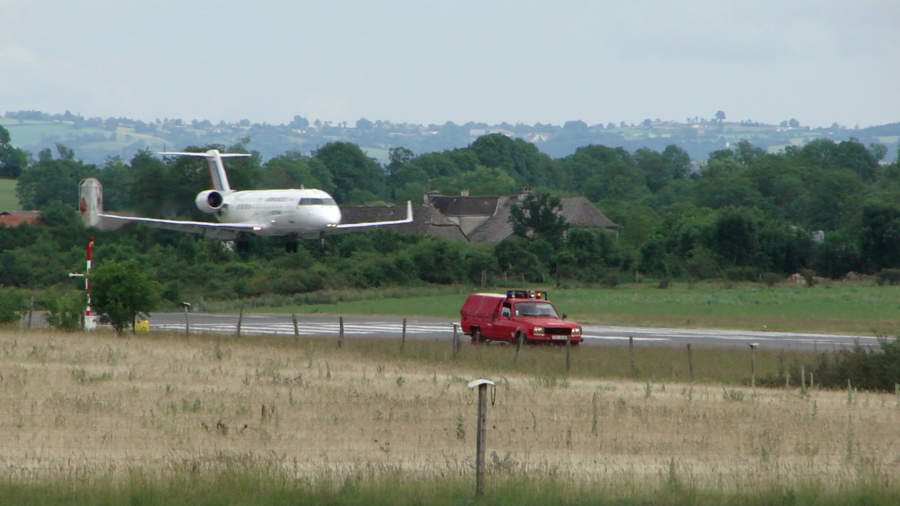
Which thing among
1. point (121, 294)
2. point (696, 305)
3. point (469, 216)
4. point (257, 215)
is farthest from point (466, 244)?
point (121, 294)

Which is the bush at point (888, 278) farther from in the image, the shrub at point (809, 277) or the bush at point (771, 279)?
the bush at point (771, 279)

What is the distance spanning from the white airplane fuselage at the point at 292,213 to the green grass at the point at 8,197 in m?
57.6

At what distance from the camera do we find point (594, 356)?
27.4 m

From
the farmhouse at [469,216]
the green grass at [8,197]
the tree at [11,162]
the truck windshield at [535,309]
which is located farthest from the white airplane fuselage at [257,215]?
the tree at [11,162]

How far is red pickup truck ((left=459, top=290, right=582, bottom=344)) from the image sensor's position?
29.6 meters

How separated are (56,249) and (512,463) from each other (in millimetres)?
48688

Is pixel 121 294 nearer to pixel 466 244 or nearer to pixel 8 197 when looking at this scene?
pixel 466 244

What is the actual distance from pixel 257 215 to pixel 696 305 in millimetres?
22235

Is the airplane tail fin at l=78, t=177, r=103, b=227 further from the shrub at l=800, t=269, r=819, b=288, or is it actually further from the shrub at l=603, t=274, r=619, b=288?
the shrub at l=800, t=269, r=819, b=288

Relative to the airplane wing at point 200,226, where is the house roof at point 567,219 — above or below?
below

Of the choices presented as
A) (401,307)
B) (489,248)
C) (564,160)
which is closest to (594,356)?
(401,307)

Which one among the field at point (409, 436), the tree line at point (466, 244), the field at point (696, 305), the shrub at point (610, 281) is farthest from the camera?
the shrub at point (610, 281)

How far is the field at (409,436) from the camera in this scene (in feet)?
33.4

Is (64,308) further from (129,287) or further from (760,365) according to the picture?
(760,365)
